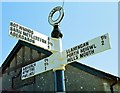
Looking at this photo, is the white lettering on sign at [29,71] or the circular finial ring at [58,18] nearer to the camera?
the circular finial ring at [58,18]

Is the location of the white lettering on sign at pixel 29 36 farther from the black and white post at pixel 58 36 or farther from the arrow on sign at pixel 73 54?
the arrow on sign at pixel 73 54

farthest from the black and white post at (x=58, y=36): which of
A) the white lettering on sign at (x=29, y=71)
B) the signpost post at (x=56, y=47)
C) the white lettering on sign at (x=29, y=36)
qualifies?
the white lettering on sign at (x=29, y=71)

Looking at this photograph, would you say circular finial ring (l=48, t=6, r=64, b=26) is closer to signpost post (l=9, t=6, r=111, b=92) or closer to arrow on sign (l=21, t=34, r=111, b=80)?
signpost post (l=9, t=6, r=111, b=92)

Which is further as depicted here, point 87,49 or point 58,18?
point 58,18

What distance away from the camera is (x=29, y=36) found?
507 centimetres

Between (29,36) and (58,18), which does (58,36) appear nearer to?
(58,18)

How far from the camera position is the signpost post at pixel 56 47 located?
4840mm

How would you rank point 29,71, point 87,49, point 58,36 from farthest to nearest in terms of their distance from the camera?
point 29,71, point 58,36, point 87,49

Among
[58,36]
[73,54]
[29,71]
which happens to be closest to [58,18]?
[58,36]

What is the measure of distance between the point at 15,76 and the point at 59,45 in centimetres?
1180

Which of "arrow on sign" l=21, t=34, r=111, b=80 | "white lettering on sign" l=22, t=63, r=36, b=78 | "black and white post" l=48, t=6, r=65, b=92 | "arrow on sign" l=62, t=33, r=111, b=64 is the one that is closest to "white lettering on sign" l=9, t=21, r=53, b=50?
"black and white post" l=48, t=6, r=65, b=92

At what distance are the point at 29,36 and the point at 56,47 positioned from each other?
508 millimetres

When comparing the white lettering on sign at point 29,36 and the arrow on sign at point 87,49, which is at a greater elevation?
the white lettering on sign at point 29,36

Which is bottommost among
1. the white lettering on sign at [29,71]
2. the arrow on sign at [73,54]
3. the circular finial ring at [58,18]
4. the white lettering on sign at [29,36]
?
the white lettering on sign at [29,71]
